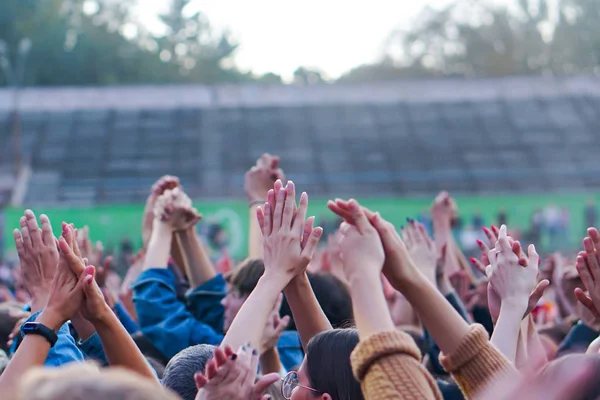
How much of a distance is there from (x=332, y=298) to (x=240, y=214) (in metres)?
15.5

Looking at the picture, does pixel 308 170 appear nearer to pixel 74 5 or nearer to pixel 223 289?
pixel 223 289

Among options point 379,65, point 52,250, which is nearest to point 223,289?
point 52,250

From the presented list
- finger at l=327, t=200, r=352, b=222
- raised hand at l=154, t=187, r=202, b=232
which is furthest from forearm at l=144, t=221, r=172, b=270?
finger at l=327, t=200, r=352, b=222

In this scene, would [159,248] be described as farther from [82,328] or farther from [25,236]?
[25,236]

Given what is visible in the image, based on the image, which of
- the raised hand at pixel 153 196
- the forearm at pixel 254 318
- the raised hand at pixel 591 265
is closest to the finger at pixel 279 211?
the forearm at pixel 254 318

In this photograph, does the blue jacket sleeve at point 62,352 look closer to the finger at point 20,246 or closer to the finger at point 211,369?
the finger at point 20,246

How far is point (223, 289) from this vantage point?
4.66m

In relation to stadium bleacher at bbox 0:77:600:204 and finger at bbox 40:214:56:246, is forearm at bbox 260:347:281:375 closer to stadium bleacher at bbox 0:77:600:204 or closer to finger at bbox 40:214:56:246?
finger at bbox 40:214:56:246

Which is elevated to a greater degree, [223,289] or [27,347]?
[223,289]

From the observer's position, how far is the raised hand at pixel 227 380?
231cm

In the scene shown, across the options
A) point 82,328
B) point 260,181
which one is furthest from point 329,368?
point 260,181

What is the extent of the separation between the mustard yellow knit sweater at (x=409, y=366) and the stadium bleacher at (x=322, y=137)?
21855 millimetres

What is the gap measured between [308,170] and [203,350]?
22.7 metres

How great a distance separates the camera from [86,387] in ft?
5.34
